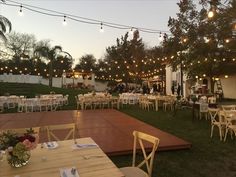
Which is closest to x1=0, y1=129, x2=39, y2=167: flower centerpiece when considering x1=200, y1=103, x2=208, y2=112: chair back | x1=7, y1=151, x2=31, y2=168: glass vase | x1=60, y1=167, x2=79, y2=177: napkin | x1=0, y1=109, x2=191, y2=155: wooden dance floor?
x1=7, y1=151, x2=31, y2=168: glass vase

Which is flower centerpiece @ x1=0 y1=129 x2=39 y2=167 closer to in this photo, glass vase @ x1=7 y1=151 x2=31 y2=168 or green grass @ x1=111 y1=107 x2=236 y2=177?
glass vase @ x1=7 y1=151 x2=31 y2=168

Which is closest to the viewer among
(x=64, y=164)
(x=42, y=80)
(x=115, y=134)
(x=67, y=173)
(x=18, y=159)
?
(x=67, y=173)

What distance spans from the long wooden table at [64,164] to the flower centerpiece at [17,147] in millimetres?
74

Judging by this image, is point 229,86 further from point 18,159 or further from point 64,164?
point 18,159

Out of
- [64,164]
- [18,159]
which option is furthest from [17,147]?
[64,164]

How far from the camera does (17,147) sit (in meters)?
2.38

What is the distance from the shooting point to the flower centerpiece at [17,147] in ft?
7.91

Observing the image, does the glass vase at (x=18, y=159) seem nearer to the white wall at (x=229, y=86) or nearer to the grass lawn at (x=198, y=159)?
the grass lawn at (x=198, y=159)

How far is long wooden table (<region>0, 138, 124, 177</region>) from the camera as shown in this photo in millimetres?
2373

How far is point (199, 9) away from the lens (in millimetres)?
17531

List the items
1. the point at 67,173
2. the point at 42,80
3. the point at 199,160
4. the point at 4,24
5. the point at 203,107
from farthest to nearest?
the point at 42,80 → the point at 4,24 → the point at 203,107 → the point at 199,160 → the point at 67,173

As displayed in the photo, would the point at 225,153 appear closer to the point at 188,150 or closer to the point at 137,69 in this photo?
the point at 188,150

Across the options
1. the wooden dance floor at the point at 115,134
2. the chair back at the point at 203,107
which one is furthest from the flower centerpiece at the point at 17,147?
the chair back at the point at 203,107

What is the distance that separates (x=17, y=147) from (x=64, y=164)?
1.76ft
